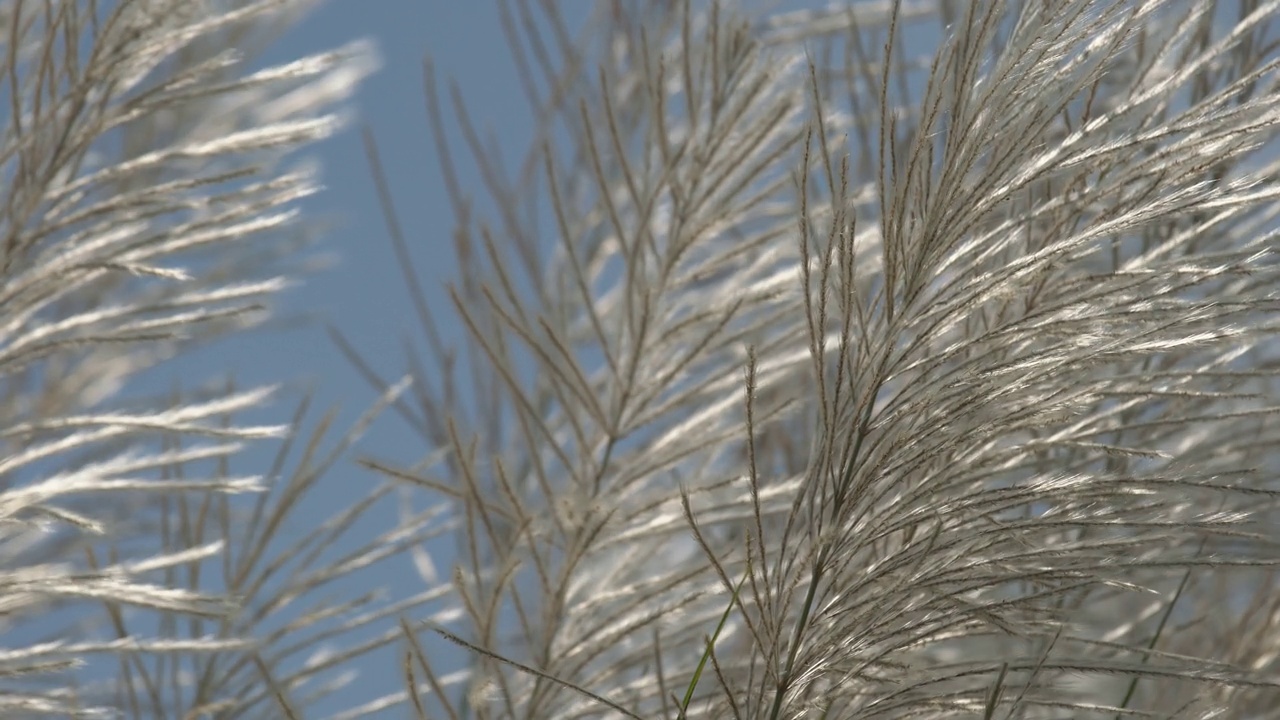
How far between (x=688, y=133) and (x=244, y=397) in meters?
0.51

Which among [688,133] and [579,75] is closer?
[688,133]

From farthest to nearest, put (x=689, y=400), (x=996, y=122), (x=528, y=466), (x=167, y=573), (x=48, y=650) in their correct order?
(x=528, y=466)
(x=167, y=573)
(x=689, y=400)
(x=48, y=650)
(x=996, y=122)

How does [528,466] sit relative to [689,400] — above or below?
below

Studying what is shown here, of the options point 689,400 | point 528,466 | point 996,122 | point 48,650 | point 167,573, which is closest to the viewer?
point 996,122

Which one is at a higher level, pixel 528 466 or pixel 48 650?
pixel 48 650

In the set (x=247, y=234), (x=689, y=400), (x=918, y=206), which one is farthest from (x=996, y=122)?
(x=247, y=234)

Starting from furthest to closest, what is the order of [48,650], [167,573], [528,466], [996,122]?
[528,466]
[167,573]
[48,650]
[996,122]

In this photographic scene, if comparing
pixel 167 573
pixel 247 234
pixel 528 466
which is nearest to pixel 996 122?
pixel 247 234

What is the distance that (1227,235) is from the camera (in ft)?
4.93

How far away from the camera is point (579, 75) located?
2436 millimetres

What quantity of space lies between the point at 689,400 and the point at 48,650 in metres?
0.61

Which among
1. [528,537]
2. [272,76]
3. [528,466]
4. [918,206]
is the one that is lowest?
[528,466]

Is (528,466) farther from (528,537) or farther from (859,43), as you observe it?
(528,537)

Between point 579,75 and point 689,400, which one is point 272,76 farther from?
point 579,75
